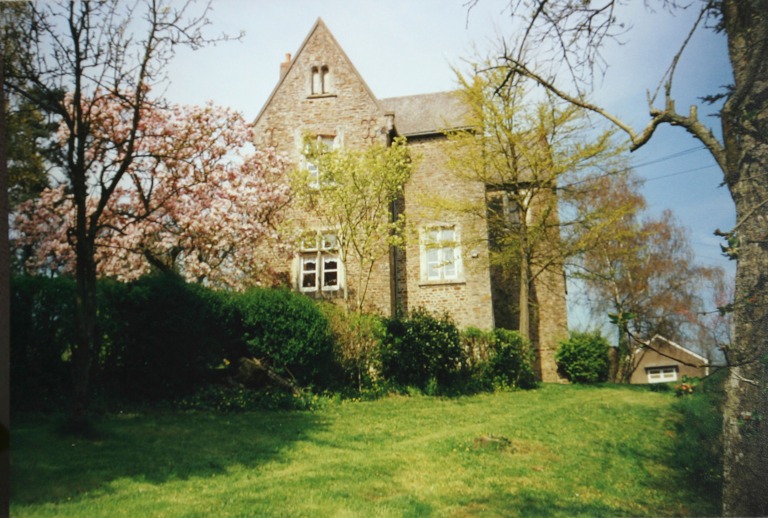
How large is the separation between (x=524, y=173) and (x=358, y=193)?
5.27 meters

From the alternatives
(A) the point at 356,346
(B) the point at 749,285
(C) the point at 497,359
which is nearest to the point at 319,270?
(A) the point at 356,346

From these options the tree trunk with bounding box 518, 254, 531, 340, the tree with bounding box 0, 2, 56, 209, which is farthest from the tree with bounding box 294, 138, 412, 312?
the tree with bounding box 0, 2, 56, 209

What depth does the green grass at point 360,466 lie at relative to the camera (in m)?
3.94

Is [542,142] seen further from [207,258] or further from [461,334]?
[207,258]

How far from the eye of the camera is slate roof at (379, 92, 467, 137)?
48.8ft

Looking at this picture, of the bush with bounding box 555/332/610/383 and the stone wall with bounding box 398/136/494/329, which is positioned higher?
the stone wall with bounding box 398/136/494/329

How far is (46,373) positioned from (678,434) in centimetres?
871

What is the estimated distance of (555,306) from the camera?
51.6 feet

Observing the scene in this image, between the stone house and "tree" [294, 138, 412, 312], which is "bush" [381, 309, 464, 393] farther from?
the stone house

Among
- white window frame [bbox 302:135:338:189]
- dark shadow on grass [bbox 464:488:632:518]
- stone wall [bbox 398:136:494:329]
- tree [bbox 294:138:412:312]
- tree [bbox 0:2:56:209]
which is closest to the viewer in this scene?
dark shadow on grass [bbox 464:488:632:518]

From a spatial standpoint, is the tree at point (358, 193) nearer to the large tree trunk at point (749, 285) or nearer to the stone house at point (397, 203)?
the stone house at point (397, 203)

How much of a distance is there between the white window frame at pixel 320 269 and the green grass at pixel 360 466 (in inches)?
220

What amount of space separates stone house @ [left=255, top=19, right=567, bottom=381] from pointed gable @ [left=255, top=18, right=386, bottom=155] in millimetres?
29

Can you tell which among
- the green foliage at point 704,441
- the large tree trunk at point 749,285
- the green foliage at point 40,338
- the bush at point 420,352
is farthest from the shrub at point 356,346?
the large tree trunk at point 749,285
